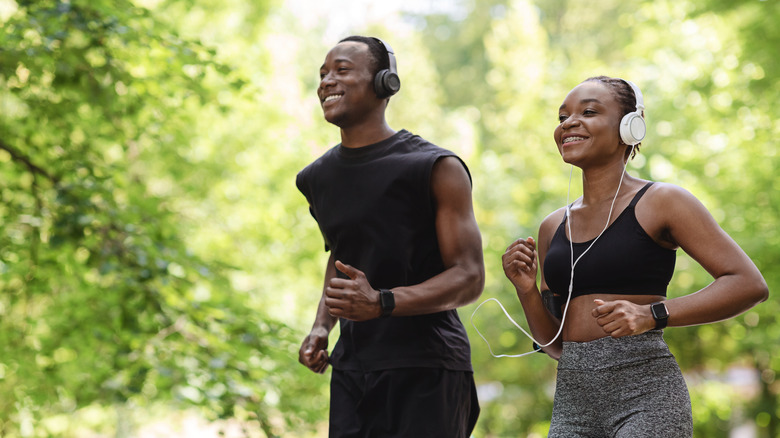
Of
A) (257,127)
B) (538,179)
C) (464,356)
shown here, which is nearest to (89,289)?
(464,356)

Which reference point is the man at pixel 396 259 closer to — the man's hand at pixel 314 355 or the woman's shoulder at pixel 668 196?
the man's hand at pixel 314 355

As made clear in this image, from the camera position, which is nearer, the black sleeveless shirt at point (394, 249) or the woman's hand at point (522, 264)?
the woman's hand at point (522, 264)

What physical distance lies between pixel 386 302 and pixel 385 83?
85 cm

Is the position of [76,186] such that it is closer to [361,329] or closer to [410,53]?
[361,329]

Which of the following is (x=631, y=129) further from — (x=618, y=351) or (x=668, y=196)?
(x=618, y=351)

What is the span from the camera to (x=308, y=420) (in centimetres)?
529

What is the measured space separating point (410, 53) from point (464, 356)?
2261 cm

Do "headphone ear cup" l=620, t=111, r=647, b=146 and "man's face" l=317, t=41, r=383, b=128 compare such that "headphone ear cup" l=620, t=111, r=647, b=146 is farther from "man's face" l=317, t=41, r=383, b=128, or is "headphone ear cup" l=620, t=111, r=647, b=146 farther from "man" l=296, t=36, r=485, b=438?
"man's face" l=317, t=41, r=383, b=128

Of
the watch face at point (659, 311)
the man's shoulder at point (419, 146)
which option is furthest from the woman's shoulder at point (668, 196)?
the man's shoulder at point (419, 146)

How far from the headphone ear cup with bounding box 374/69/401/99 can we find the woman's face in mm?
734

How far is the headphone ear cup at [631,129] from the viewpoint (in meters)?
2.29

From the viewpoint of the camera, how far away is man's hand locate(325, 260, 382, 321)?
2381 millimetres

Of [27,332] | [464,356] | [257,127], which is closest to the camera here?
[464,356]

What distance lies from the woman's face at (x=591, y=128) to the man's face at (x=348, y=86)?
0.80 meters
